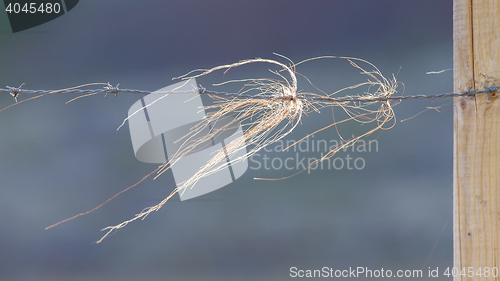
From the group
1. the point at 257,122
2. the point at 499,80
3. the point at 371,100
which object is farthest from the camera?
the point at 257,122

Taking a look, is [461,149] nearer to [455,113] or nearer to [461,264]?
[455,113]

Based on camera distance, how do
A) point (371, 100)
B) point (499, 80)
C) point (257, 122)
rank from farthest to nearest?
1. point (257, 122)
2. point (371, 100)
3. point (499, 80)

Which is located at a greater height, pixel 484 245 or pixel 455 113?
pixel 455 113

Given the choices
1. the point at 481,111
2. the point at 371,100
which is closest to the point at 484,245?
the point at 481,111

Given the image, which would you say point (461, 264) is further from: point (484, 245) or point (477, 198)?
point (477, 198)

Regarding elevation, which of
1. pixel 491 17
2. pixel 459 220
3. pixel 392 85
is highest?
pixel 491 17

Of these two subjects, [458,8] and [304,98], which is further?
[304,98]
